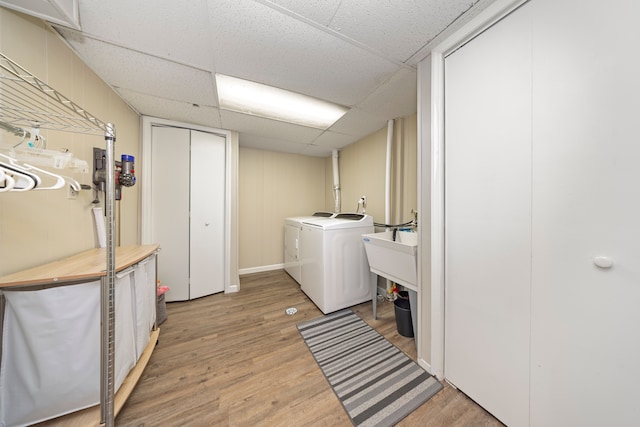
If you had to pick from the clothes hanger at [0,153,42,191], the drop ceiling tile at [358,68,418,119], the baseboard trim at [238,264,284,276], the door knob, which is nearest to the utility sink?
the door knob

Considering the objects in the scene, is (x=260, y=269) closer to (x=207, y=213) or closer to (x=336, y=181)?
(x=207, y=213)

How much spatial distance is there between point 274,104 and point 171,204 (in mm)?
1682

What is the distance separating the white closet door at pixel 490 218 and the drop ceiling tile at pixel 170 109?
2.24m

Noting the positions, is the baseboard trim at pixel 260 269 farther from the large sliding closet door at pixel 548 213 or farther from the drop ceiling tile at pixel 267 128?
the large sliding closet door at pixel 548 213

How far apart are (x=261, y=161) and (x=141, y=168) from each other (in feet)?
5.37

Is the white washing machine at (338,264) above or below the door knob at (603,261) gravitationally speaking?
below

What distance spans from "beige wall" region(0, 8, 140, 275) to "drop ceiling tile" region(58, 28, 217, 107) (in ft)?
0.28

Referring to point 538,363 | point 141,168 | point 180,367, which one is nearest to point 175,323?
point 180,367

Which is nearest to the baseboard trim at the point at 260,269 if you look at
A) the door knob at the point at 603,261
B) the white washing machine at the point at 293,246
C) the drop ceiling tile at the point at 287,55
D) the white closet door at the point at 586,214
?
the white washing machine at the point at 293,246

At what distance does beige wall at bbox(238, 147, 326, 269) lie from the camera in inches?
131

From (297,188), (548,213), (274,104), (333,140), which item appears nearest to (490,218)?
(548,213)

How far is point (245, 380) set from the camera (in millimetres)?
1331

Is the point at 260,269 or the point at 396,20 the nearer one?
the point at 396,20

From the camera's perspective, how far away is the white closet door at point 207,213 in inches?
95.3
